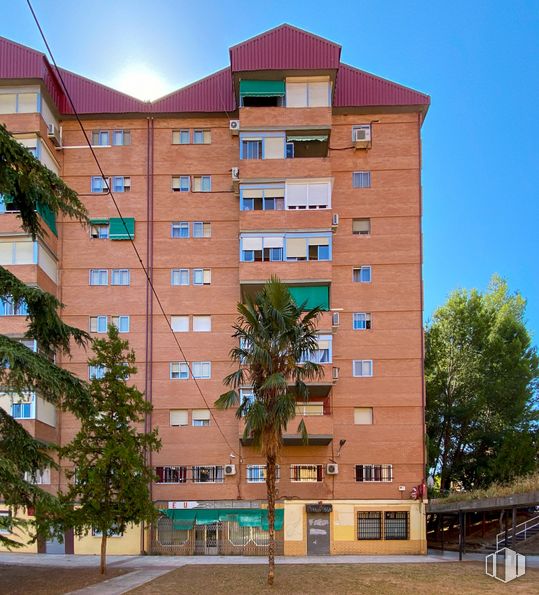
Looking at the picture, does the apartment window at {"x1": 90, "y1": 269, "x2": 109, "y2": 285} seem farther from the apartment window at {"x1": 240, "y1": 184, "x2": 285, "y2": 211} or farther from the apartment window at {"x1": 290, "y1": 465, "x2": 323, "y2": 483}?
the apartment window at {"x1": 290, "y1": 465, "x2": 323, "y2": 483}

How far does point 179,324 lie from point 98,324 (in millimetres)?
3941

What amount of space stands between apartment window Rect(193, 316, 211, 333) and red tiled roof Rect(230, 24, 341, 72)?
1215cm

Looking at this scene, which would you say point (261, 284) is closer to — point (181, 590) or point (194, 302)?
point (194, 302)

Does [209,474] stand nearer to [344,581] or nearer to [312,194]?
[312,194]

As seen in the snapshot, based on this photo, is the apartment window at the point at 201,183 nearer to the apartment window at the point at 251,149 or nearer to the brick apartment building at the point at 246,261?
the brick apartment building at the point at 246,261

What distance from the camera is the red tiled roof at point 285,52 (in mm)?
36375

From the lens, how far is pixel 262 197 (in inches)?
1435

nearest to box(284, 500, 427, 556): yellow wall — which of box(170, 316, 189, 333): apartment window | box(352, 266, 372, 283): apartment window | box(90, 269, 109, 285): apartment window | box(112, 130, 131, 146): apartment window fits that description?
box(170, 316, 189, 333): apartment window

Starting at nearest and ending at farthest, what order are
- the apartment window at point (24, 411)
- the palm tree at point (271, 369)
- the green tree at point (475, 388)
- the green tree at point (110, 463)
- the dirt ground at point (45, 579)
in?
the dirt ground at point (45, 579) → the palm tree at point (271, 369) → the green tree at point (110, 463) → the apartment window at point (24, 411) → the green tree at point (475, 388)

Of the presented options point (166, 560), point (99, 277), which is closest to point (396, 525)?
point (166, 560)

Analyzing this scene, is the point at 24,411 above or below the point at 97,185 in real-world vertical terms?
below

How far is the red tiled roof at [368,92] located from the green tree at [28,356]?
78.4ft

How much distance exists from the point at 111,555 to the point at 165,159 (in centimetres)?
1912

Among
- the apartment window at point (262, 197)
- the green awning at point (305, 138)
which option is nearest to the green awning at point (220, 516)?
the apartment window at point (262, 197)
